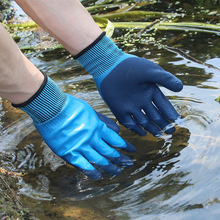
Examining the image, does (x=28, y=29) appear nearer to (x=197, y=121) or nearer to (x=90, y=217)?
(x=197, y=121)

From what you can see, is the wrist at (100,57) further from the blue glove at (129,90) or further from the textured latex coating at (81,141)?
the textured latex coating at (81,141)

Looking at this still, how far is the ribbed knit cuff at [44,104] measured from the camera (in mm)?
1998

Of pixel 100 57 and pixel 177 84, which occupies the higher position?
pixel 100 57

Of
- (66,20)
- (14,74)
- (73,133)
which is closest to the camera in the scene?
(14,74)

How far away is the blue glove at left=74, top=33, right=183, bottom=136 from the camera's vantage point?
2.26 metres

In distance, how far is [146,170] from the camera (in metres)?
1.96

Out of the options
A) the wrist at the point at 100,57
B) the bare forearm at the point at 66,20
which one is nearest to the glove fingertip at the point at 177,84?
the wrist at the point at 100,57

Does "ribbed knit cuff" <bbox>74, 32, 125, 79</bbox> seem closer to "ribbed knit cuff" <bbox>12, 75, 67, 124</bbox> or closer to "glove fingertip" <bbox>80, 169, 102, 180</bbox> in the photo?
"ribbed knit cuff" <bbox>12, 75, 67, 124</bbox>

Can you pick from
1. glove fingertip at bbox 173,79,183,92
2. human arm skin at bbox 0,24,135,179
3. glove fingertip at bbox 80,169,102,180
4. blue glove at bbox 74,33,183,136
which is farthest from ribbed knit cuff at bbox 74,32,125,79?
glove fingertip at bbox 80,169,102,180

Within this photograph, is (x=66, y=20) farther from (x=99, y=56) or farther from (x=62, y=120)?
(x=62, y=120)

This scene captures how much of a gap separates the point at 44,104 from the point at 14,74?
25 cm

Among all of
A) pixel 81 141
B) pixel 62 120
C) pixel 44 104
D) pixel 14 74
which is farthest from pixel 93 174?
pixel 14 74

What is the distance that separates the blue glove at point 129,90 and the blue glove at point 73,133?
0.23m

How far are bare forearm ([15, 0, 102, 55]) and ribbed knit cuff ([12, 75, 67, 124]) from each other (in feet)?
1.10
